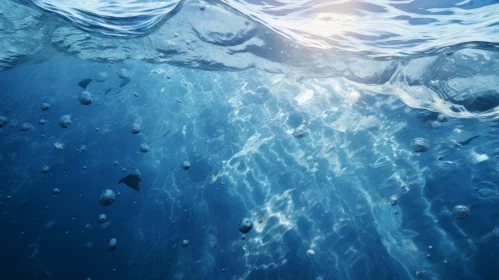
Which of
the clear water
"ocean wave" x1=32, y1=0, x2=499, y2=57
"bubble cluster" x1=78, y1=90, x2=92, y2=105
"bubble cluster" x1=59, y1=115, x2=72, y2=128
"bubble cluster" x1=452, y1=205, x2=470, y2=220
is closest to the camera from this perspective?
"bubble cluster" x1=452, y1=205, x2=470, y2=220

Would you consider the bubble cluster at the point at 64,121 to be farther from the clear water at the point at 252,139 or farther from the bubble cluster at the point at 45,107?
the bubble cluster at the point at 45,107

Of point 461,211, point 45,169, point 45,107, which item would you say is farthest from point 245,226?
point 45,107

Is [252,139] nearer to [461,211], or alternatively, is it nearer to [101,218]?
[101,218]

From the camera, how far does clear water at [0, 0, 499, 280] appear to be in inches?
255

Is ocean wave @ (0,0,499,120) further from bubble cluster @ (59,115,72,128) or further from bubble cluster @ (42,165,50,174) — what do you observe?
bubble cluster @ (42,165,50,174)

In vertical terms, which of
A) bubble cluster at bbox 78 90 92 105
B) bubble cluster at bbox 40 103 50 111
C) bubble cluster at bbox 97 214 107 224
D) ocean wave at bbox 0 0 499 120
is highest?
ocean wave at bbox 0 0 499 120

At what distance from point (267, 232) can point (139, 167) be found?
471 centimetres

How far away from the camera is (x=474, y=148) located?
759 cm

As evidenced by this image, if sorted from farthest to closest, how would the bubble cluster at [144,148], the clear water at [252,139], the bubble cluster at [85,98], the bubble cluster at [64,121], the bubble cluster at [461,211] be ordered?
the bubble cluster at [85,98]
the bubble cluster at [64,121]
the bubble cluster at [144,148]
the clear water at [252,139]
the bubble cluster at [461,211]

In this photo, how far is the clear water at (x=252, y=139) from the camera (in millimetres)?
6488

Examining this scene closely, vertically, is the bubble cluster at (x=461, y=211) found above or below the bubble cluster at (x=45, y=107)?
above

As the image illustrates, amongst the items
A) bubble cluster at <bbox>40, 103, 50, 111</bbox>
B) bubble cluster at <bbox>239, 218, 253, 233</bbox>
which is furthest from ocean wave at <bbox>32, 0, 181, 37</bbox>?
bubble cluster at <bbox>239, 218, 253, 233</bbox>

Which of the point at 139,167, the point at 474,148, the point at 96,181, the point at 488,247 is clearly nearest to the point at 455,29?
the point at 474,148

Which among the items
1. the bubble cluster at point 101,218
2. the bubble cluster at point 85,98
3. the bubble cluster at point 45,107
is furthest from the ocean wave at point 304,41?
the bubble cluster at point 101,218
